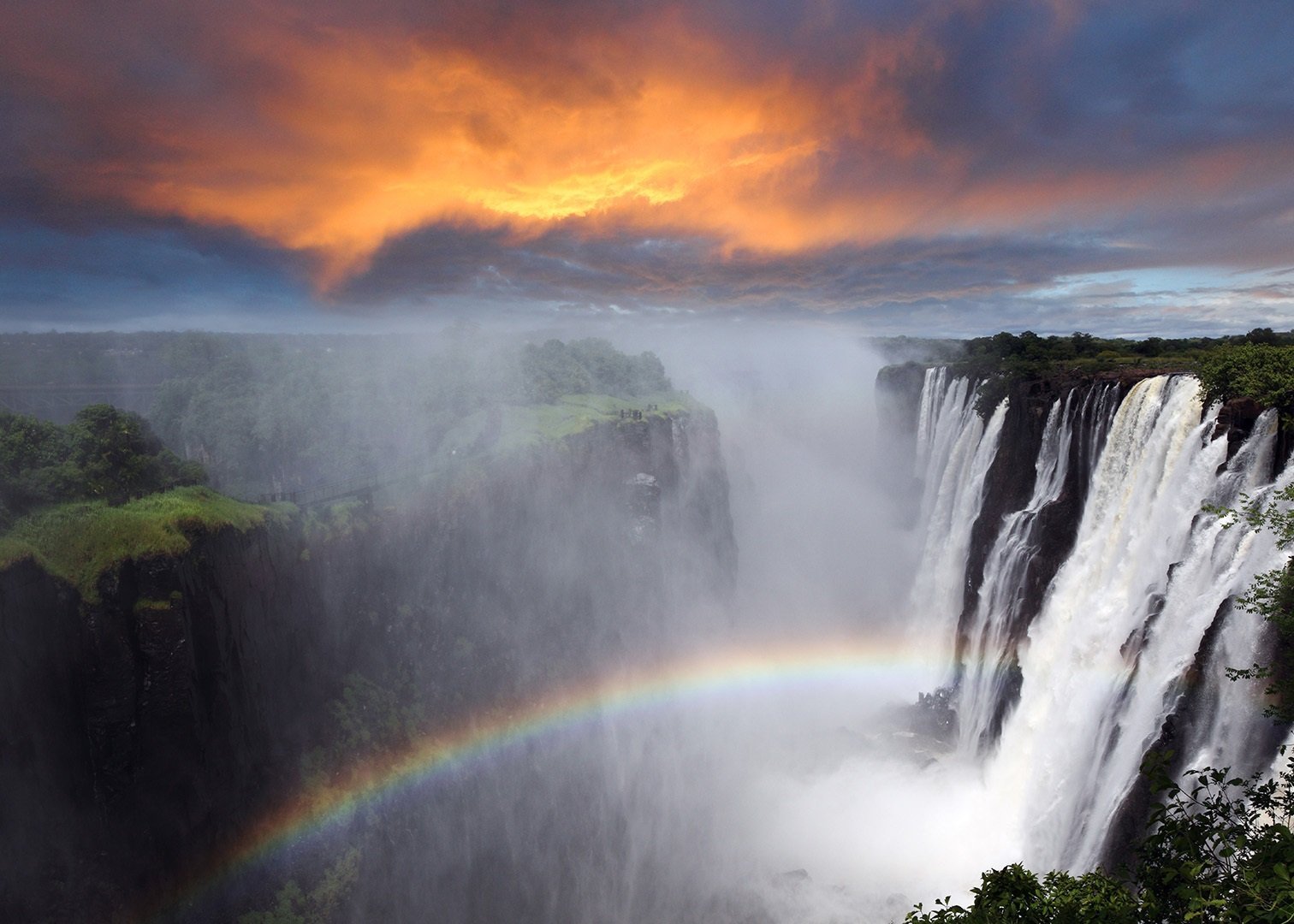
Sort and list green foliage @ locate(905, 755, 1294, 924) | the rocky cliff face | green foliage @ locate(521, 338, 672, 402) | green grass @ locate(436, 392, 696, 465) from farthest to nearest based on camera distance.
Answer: green foliage @ locate(521, 338, 672, 402), green grass @ locate(436, 392, 696, 465), the rocky cliff face, green foliage @ locate(905, 755, 1294, 924)

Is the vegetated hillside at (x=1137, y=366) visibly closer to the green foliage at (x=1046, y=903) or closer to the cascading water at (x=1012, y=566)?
the cascading water at (x=1012, y=566)

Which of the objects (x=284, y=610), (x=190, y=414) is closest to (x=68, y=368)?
(x=190, y=414)

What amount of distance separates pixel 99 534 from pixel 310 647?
34.0 ft

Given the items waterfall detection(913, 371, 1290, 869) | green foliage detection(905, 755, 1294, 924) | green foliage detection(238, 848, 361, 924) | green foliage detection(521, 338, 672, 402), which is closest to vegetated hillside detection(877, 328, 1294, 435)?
waterfall detection(913, 371, 1290, 869)

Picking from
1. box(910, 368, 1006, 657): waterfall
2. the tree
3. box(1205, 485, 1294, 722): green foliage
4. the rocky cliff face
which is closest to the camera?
box(1205, 485, 1294, 722): green foliage

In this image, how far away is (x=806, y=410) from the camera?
355 ft

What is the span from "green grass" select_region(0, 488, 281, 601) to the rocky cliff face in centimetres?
38

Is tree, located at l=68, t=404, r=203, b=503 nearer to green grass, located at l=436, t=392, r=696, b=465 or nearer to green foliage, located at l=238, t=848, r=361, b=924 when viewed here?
green foliage, located at l=238, t=848, r=361, b=924

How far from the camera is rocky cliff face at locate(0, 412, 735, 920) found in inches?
672

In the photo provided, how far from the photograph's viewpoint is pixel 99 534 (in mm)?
18312

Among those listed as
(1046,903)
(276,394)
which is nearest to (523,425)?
(276,394)

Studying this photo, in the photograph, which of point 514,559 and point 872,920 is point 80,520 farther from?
point 872,920

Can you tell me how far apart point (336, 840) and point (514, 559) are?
17234 mm

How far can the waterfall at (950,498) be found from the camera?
3756 centimetres
